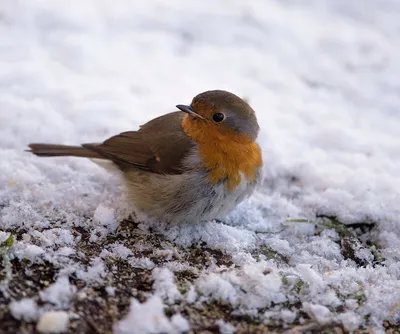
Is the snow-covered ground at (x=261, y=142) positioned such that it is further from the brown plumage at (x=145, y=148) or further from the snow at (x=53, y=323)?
the brown plumage at (x=145, y=148)

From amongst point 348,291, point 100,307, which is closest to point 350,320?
point 348,291

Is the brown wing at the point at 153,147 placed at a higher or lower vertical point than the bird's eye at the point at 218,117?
lower

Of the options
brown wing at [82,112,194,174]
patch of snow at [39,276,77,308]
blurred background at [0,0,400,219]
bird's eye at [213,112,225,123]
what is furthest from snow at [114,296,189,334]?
blurred background at [0,0,400,219]

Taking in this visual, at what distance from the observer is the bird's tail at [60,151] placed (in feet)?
12.1

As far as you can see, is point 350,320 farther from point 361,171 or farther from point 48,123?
point 48,123

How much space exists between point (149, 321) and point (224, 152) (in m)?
1.39

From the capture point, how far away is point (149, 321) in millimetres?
2248

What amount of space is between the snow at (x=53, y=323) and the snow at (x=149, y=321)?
21 cm

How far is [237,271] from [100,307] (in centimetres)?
73

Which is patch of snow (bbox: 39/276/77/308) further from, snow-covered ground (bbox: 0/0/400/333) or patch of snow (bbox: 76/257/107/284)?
patch of snow (bbox: 76/257/107/284)

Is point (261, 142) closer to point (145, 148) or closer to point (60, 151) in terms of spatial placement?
point (145, 148)

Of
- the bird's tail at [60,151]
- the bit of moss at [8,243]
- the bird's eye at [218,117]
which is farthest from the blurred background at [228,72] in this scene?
the bit of moss at [8,243]

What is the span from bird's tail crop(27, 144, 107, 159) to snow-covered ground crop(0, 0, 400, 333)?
133 mm

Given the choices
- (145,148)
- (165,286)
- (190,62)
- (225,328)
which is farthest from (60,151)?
(190,62)
